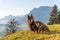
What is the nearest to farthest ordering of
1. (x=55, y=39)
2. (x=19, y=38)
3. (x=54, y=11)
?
(x=55, y=39) < (x=19, y=38) < (x=54, y=11)

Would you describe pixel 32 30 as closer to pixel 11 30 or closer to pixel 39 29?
pixel 39 29

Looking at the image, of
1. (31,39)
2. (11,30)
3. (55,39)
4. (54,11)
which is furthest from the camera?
(54,11)

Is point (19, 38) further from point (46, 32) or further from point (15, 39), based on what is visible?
point (46, 32)

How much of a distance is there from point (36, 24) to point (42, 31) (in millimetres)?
1031

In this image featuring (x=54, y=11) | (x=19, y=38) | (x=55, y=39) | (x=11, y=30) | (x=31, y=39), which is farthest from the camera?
(x=54, y=11)

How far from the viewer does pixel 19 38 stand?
22.8 m

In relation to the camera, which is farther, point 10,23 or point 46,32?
point 10,23

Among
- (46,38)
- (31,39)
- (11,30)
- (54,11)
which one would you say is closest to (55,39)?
(46,38)

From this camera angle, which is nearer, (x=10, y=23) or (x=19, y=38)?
(x=19, y=38)

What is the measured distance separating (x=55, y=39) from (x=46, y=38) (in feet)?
4.20

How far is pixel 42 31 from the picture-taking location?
910 inches

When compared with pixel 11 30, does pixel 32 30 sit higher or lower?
higher

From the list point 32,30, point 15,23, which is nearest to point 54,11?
point 15,23

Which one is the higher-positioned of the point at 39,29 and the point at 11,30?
the point at 39,29
